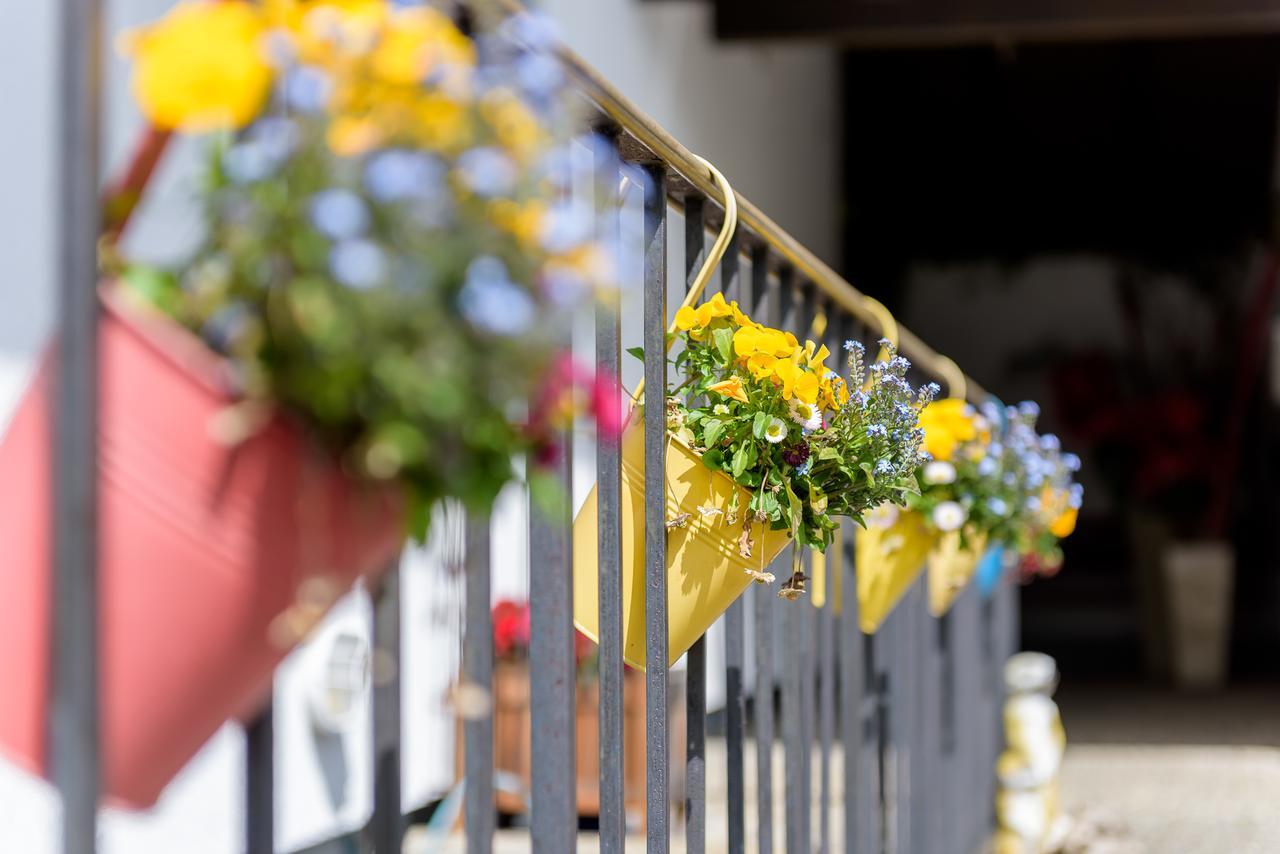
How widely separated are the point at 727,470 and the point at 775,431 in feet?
0.17

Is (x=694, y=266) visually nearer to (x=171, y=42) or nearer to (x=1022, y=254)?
(x=171, y=42)

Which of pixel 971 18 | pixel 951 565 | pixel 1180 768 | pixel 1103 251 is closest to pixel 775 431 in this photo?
pixel 951 565

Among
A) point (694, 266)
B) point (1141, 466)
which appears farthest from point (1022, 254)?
point (694, 266)

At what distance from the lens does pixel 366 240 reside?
547mm

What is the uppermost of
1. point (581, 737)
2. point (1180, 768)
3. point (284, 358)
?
point (284, 358)

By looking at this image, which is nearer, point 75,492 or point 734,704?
point 75,492

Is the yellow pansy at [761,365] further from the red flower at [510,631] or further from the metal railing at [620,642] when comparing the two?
the red flower at [510,631]

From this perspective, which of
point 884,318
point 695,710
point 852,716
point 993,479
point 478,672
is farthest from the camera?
point 993,479

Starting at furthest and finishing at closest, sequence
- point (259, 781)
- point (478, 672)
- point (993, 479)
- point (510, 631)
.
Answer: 1. point (510, 631)
2. point (993, 479)
3. point (478, 672)
4. point (259, 781)

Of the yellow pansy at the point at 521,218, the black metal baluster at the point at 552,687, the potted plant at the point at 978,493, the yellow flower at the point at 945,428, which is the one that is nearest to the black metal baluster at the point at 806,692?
the potted plant at the point at 978,493

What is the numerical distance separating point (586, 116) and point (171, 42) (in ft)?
1.71

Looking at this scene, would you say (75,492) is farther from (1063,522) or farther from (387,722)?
(1063,522)

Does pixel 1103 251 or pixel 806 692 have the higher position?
pixel 1103 251

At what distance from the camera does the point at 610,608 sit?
1072mm
